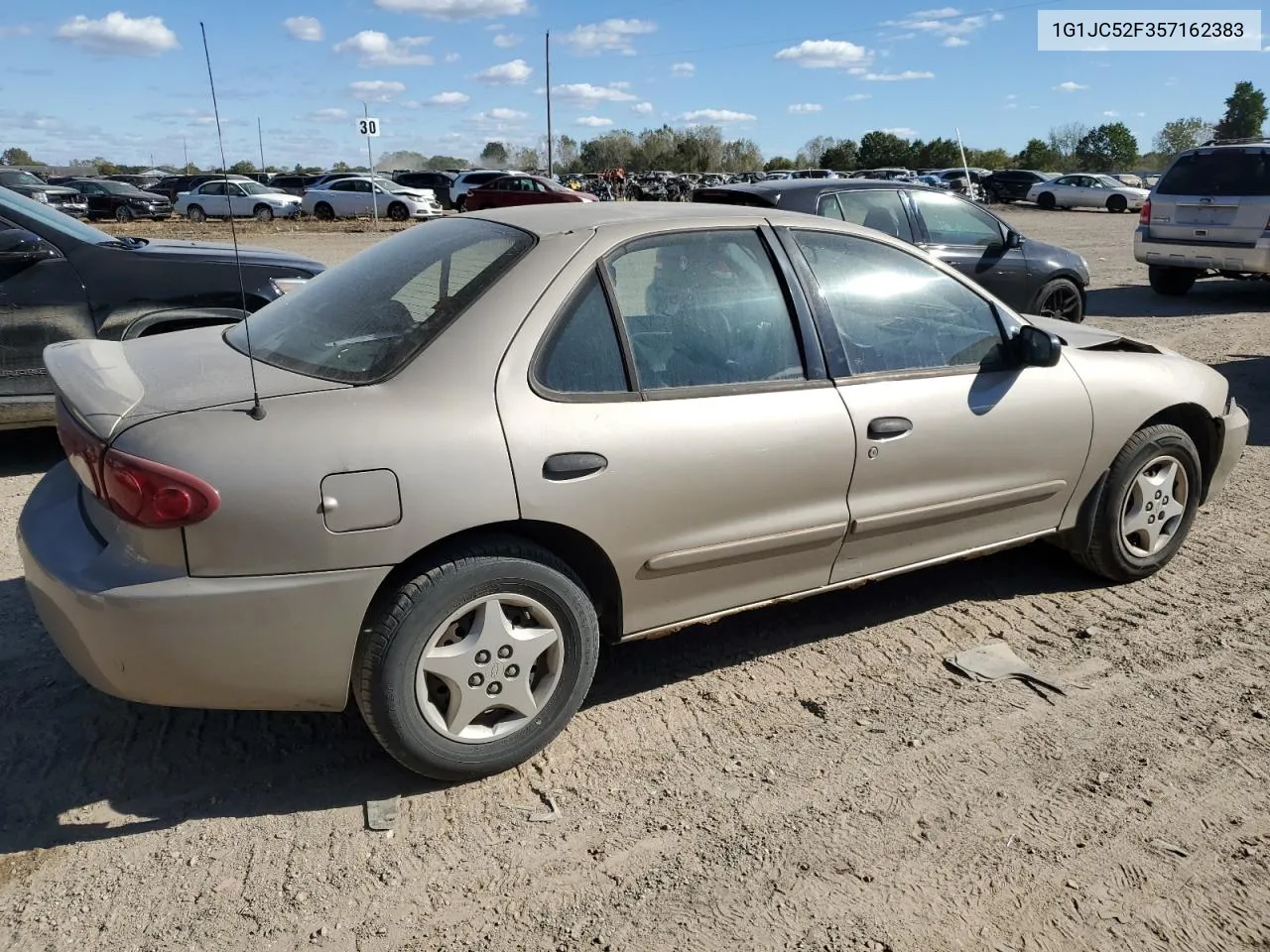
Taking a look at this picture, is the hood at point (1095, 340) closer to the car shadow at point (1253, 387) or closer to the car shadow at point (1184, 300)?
the car shadow at point (1253, 387)

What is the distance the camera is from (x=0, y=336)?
559 centimetres

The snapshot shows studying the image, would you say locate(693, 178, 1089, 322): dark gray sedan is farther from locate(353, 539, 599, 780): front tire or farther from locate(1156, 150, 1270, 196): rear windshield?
locate(353, 539, 599, 780): front tire

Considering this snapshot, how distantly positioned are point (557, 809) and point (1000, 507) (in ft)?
6.89

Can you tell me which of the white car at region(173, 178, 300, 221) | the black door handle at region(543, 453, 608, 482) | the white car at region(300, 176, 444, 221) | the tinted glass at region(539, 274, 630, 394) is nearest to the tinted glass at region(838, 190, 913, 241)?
the tinted glass at region(539, 274, 630, 394)

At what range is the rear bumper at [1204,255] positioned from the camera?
1156 centimetres

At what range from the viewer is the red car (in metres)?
29.1

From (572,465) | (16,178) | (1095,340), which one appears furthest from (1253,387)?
(16,178)

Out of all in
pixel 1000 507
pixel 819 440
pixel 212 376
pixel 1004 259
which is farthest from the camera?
pixel 1004 259

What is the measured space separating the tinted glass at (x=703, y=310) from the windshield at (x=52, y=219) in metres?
4.11

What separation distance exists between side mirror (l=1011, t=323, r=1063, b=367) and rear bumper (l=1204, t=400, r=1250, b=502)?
4.01ft

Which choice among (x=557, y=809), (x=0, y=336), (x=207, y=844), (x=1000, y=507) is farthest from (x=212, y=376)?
(x=0, y=336)

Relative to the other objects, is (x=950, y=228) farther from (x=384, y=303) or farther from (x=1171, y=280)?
(x=384, y=303)

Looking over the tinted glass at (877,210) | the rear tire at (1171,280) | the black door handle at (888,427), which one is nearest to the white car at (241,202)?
the rear tire at (1171,280)

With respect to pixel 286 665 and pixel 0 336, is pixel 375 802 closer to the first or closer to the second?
pixel 286 665
